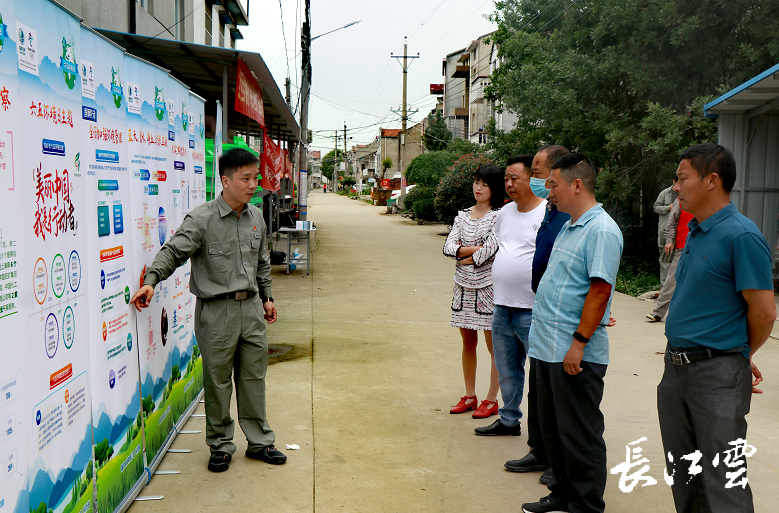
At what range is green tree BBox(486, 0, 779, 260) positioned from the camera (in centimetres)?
1016

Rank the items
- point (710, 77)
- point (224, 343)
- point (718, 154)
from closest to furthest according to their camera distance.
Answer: point (718, 154) → point (224, 343) → point (710, 77)

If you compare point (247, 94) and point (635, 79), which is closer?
point (247, 94)

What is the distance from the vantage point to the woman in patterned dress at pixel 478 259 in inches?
175

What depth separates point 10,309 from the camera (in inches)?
81.6

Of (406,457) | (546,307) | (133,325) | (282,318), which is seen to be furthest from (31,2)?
(282,318)

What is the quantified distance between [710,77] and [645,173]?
2.14 m

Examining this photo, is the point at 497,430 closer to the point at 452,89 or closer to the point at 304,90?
the point at 304,90

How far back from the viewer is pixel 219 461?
12.3ft

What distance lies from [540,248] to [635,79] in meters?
9.14

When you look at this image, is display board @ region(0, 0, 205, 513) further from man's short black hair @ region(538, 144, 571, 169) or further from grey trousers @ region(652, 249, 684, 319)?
grey trousers @ region(652, 249, 684, 319)

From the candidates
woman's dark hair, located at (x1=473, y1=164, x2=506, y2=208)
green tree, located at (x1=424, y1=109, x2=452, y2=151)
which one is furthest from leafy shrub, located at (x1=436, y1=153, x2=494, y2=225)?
green tree, located at (x1=424, y1=109, x2=452, y2=151)

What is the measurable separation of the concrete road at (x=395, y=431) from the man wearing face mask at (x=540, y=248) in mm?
77

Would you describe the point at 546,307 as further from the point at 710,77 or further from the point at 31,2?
the point at 710,77

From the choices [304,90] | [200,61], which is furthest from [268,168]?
[304,90]
